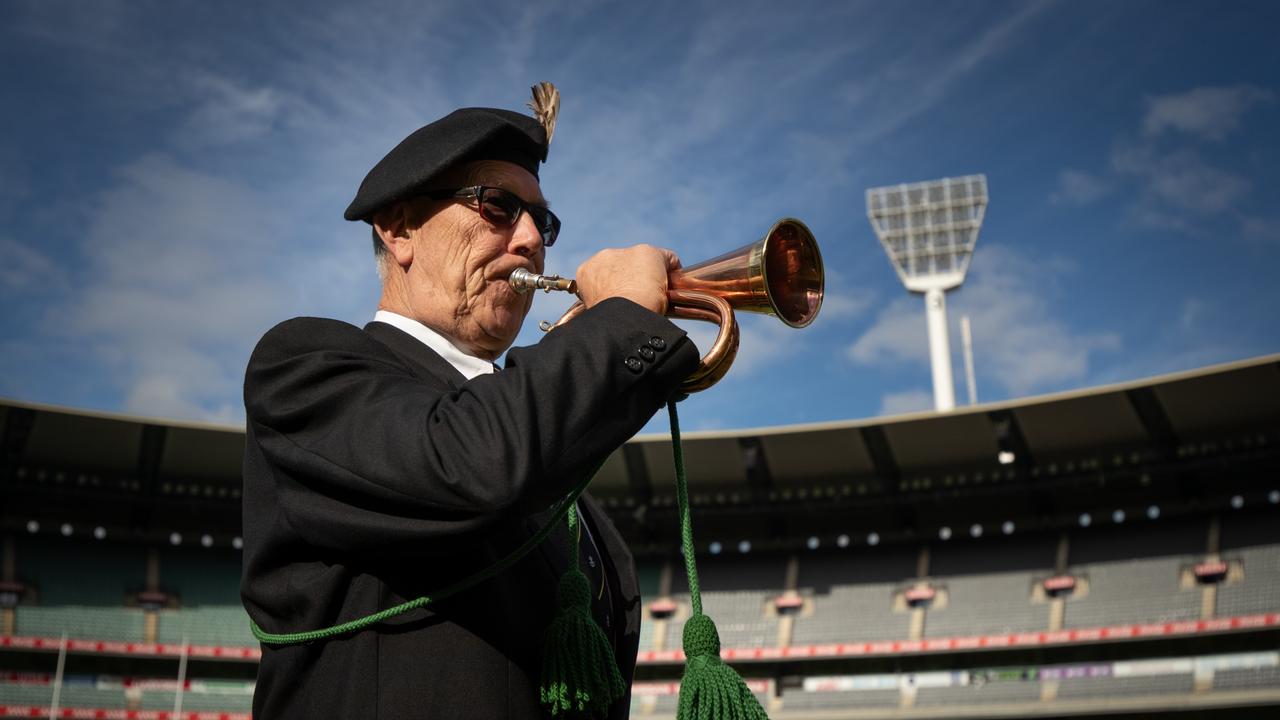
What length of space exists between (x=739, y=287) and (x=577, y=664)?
0.67 m

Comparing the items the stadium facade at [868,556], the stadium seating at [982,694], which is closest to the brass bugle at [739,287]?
the stadium facade at [868,556]

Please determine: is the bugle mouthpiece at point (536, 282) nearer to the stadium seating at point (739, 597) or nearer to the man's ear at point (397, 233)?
the man's ear at point (397, 233)

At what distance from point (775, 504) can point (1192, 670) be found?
381 inches

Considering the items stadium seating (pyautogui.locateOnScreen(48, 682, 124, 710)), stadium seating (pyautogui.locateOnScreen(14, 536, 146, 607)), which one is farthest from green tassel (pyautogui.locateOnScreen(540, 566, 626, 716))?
stadium seating (pyautogui.locateOnScreen(14, 536, 146, 607))

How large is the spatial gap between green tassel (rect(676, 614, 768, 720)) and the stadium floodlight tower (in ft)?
121

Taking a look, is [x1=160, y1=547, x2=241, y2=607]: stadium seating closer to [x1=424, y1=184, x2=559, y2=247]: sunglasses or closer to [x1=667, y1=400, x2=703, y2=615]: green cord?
[x1=424, y1=184, x2=559, y2=247]: sunglasses

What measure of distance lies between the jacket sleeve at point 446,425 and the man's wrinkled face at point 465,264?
324 mm

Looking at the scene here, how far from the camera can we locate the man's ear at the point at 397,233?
2023mm

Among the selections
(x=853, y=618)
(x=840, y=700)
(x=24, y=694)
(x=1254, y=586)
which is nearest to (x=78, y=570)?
(x=24, y=694)

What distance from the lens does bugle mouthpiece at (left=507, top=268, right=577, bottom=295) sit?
1.91m

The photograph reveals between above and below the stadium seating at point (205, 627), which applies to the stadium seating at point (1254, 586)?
above

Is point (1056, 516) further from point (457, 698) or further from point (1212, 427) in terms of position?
point (457, 698)

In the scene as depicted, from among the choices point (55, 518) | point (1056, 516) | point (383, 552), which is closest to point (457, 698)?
point (383, 552)

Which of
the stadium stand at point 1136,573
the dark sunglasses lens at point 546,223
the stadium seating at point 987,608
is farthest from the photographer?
the stadium seating at point 987,608
